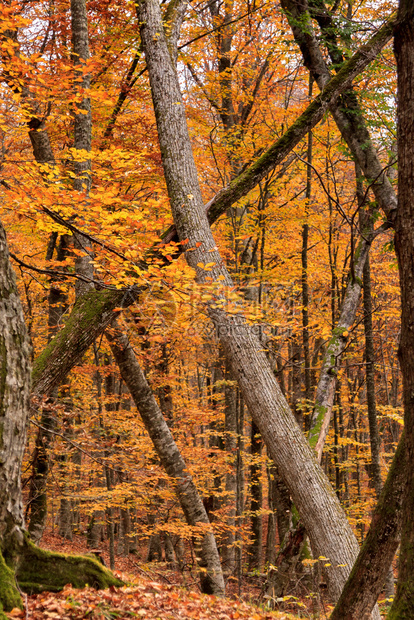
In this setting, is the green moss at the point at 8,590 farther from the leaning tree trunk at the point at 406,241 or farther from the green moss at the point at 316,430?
the green moss at the point at 316,430

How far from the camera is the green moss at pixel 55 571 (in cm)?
298

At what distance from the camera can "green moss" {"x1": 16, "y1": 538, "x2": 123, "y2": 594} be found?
2980 millimetres

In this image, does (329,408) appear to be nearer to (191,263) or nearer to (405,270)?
(191,263)

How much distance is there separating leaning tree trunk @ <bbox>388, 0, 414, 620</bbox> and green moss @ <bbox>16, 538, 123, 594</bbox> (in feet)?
7.40

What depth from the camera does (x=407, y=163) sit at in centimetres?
238

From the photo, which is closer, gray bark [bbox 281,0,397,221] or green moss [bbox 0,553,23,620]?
green moss [bbox 0,553,23,620]

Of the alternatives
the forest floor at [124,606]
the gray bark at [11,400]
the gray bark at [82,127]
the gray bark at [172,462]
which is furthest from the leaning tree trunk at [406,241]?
the gray bark at [172,462]

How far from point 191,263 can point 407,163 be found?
3.57 meters

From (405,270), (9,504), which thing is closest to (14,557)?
(9,504)

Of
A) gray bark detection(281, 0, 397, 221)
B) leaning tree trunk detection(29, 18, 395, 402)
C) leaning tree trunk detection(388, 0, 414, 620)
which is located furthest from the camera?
gray bark detection(281, 0, 397, 221)

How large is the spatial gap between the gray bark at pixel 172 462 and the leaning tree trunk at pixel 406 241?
5.57 m

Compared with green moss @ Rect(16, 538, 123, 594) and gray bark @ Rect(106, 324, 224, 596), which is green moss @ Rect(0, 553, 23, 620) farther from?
gray bark @ Rect(106, 324, 224, 596)

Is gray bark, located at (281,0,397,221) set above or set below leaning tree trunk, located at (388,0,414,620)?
above

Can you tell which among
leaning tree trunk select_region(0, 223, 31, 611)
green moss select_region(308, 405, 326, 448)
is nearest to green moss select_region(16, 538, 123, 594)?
leaning tree trunk select_region(0, 223, 31, 611)
